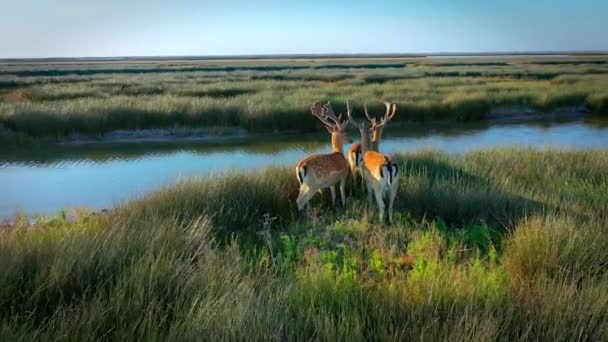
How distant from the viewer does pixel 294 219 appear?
652 cm

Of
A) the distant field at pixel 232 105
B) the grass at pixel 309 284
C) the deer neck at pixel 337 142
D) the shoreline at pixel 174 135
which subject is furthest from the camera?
the distant field at pixel 232 105

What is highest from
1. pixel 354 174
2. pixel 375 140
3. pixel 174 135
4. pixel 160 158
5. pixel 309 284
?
pixel 375 140

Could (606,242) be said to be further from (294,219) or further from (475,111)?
(475,111)

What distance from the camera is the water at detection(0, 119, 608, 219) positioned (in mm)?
9758

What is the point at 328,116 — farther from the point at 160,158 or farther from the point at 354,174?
the point at 160,158

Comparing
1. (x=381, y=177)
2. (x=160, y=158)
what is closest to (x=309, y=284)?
(x=381, y=177)

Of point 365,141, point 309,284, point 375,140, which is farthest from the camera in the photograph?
point 375,140

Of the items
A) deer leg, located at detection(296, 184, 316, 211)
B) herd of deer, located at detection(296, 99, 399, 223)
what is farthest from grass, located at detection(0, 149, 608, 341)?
deer leg, located at detection(296, 184, 316, 211)

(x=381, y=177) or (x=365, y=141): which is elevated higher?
(x=365, y=141)

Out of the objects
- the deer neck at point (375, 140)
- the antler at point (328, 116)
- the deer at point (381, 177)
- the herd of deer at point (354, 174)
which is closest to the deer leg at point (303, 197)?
the herd of deer at point (354, 174)

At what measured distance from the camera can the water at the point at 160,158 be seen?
976 centimetres

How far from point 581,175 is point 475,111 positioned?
14641 millimetres

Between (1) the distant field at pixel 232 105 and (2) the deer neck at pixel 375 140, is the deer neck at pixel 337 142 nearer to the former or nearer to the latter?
(2) the deer neck at pixel 375 140

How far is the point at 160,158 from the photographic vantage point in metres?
14.2
